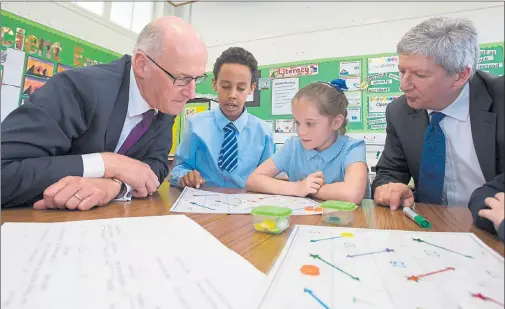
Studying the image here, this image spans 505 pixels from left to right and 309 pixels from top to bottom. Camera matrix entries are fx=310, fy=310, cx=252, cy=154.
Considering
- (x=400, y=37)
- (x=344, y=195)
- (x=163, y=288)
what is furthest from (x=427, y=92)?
(x=344, y=195)

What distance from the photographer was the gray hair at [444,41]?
153mm

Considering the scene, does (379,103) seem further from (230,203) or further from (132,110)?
(132,110)

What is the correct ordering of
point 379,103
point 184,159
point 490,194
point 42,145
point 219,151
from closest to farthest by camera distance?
point 490,194
point 379,103
point 42,145
point 219,151
point 184,159

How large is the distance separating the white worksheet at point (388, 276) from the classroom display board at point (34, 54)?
0.14 m

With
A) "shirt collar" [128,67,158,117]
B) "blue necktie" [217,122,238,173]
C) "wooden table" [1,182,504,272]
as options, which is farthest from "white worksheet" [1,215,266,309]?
"blue necktie" [217,122,238,173]

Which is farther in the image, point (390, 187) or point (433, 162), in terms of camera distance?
point (390, 187)

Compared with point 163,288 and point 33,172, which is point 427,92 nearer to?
point 163,288

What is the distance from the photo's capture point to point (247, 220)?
28 centimetres

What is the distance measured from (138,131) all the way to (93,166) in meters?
0.13

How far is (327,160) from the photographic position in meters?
0.58

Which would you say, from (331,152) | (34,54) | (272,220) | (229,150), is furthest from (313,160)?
(34,54)

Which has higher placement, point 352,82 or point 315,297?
point 352,82

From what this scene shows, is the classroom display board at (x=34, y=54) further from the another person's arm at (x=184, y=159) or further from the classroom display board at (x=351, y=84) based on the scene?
the another person's arm at (x=184, y=159)

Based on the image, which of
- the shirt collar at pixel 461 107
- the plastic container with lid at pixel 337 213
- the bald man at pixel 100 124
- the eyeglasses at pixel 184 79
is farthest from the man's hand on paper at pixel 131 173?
the shirt collar at pixel 461 107
